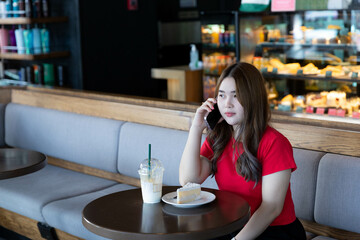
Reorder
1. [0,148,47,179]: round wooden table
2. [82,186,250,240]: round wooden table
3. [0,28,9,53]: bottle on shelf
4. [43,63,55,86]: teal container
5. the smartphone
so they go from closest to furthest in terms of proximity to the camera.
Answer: [82,186,250,240]: round wooden table
the smartphone
[0,148,47,179]: round wooden table
[43,63,55,86]: teal container
[0,28,9,53]: bottle on shelf

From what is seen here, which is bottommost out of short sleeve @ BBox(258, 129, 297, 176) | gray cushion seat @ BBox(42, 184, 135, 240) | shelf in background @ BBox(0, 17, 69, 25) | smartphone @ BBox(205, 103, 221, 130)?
gray cushion seat @ BBox(42, 184, 135, 240)

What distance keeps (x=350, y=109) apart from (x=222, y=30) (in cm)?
161

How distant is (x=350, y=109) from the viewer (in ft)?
15.1

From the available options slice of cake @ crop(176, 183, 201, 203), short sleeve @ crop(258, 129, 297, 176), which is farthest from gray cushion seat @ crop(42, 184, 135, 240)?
short sleeve @ crop(258, 129, 297, 176)

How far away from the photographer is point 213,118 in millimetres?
2416

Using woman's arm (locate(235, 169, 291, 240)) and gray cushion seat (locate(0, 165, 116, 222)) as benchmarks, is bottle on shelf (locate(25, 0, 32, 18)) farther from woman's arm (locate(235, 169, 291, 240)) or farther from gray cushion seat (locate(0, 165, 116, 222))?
woman's arm (locate(235, 169, 291, 240))

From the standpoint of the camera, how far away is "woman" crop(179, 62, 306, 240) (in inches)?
86.1

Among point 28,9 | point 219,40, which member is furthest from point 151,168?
point 28,9

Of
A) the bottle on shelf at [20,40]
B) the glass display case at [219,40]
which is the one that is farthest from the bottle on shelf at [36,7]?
the glass display case at [219,40]

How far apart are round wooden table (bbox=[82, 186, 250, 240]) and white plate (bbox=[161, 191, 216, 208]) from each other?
0.06ft

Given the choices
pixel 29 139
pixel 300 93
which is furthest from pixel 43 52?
pixel 300 93

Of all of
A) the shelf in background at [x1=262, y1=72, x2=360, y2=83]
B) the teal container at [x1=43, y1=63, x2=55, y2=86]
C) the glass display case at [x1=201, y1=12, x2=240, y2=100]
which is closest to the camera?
the shelf in background at [x1=262, y1=72, x2=360, y2=83]

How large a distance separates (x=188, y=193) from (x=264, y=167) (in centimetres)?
33

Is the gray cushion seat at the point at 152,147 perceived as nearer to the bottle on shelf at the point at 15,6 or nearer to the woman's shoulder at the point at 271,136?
the woman's shoulder at the point at 271,136
